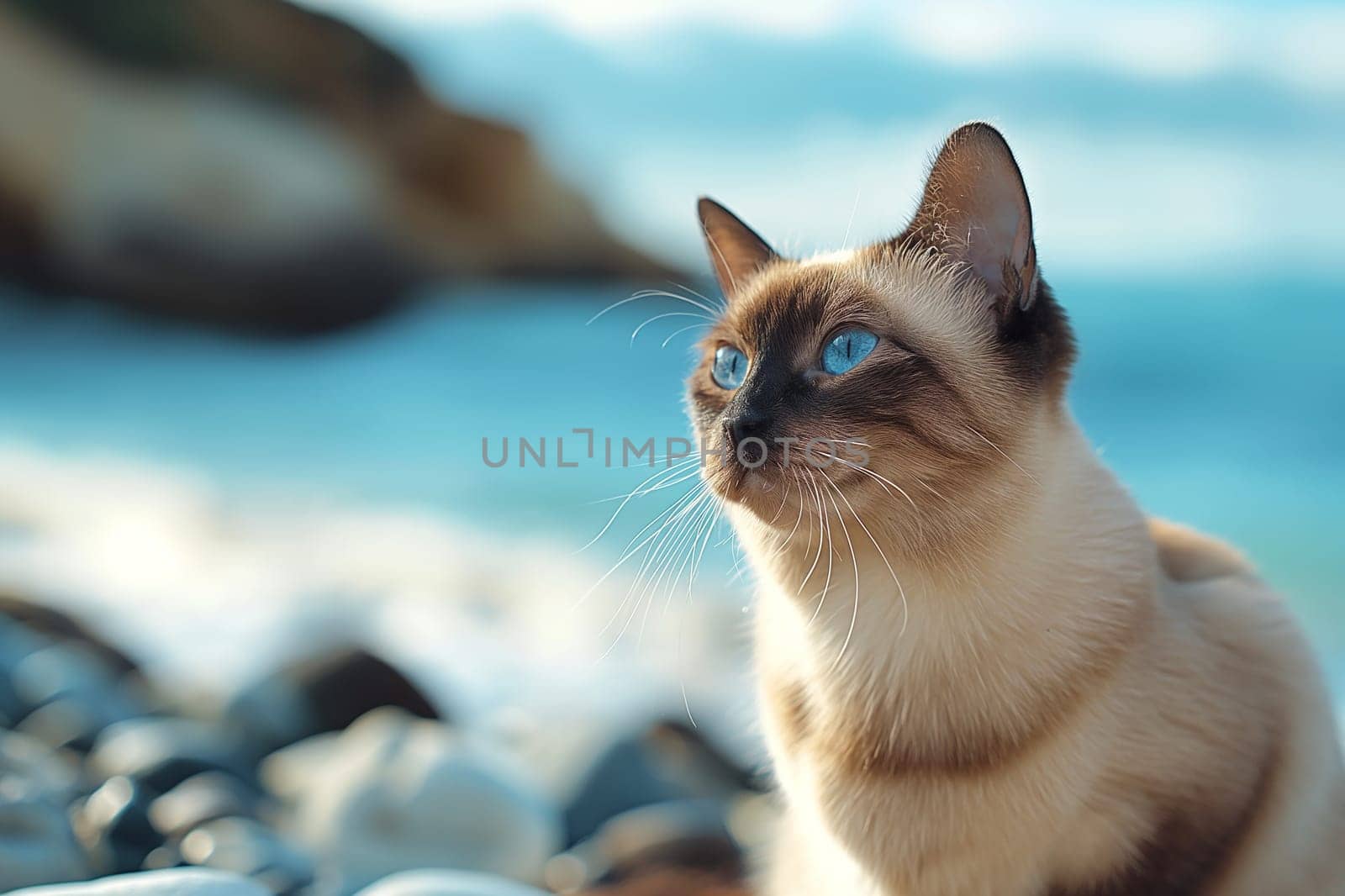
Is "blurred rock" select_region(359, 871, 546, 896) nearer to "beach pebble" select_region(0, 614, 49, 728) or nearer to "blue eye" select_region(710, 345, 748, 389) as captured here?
"blue eye" select_region(710, 345, 748, 389)

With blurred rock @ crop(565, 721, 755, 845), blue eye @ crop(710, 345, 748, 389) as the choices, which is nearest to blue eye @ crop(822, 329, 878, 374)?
blue eye @ crop(710, 345, 748, 389)

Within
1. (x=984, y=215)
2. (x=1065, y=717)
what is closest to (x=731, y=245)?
(x=984, y=215)

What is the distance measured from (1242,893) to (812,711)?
14.8 inches

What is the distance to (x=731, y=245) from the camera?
1264 millimetres

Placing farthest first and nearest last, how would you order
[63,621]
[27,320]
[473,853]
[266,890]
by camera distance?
[27,320] < [63,621] < [473,853] < [266,890]

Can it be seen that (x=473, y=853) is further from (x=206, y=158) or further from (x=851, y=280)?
(x=206, y=158)

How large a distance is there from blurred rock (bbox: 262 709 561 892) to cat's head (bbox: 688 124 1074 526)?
2.95ft

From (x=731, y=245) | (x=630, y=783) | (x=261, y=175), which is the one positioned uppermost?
(x=261, y=175)

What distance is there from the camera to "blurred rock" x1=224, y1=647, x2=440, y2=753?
7.40ft

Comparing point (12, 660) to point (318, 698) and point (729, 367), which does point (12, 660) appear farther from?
point (729, 367)

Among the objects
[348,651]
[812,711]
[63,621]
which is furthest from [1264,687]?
[63,621]

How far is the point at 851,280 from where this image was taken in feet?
3.49

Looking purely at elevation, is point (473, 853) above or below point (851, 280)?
below

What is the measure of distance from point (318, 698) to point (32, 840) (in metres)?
0.86
